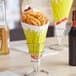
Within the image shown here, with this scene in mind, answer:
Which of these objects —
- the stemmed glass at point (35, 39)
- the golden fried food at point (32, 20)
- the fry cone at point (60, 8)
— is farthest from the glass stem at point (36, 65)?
the fry cone at point (60, 8)

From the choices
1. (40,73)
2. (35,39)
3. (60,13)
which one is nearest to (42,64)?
(40,73)

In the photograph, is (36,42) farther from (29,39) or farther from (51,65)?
(51,65)

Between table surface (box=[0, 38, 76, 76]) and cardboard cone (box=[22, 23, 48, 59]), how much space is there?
12 centimetres

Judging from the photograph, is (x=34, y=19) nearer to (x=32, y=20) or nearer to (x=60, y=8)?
(x=32, y=20)

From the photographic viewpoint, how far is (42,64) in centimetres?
113

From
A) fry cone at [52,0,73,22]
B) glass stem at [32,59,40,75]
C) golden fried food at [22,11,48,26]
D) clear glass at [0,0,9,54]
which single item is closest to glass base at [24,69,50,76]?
glass stem at [32,59,40,75]

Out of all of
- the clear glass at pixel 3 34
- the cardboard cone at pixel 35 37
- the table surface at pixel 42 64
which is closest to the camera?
the cardboard cone at pixel 35 37

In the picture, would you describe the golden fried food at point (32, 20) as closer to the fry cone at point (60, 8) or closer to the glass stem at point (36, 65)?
the glass stem at point (36, 65)

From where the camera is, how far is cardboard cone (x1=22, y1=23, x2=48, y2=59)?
2.96 feet

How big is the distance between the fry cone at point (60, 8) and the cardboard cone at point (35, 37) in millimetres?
502

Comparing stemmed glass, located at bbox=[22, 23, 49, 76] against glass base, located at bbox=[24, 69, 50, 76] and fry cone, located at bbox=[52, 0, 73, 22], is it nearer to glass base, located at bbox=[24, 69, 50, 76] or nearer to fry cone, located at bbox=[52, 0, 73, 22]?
glass base, located at bbox=[24, 69, 50, 76]

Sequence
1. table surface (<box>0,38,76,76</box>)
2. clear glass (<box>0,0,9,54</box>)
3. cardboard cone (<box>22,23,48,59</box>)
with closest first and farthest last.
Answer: cardboard cone (<box>22,23,48,59</box>)
table surface (<box>0,38,76,76</box>)
clear glass (<box>0,0,9,54</box>)

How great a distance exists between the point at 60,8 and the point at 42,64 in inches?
15.5

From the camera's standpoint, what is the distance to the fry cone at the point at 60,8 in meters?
1.40
